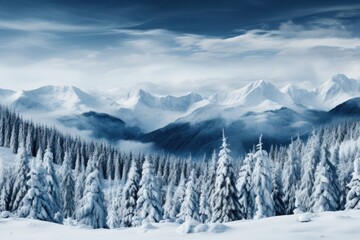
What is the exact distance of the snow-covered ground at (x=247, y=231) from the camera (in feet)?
56.0

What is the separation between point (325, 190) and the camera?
56875 millimetres

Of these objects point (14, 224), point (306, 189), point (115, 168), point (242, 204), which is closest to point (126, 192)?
point (242, 204)

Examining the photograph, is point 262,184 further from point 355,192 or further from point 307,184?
point 307,184

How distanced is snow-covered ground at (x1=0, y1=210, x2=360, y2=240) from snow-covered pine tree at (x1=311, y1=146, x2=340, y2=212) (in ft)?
117

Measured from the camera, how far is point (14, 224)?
2522 cm

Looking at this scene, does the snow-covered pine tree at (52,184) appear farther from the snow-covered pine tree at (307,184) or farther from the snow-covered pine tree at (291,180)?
the snow-covered pine tree at (291,180)

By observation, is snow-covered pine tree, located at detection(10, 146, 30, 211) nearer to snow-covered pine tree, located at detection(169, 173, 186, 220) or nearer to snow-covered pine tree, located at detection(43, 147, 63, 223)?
snow-covered pine tree, located at detection(43, 147, 63, 223)

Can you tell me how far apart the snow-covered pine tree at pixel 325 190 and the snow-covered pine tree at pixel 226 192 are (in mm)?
11855

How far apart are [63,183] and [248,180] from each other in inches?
1886

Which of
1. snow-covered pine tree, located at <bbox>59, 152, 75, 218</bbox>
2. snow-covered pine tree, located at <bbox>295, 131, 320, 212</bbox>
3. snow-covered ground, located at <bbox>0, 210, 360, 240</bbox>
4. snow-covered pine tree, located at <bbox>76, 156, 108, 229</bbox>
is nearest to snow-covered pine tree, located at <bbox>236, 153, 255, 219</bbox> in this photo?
snow-covered pine tree, located at <bbox>295, 131, 320, 212</bbox>

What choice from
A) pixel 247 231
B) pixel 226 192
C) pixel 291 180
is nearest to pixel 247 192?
pixel 226 192

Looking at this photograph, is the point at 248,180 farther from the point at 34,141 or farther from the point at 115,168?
the point at 34,141

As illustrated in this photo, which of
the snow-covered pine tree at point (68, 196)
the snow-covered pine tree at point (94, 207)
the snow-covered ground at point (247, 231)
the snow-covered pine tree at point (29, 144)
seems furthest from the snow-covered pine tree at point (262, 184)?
the snow-covered pine tree at point (29, 144)

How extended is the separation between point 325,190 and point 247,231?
41.7m
